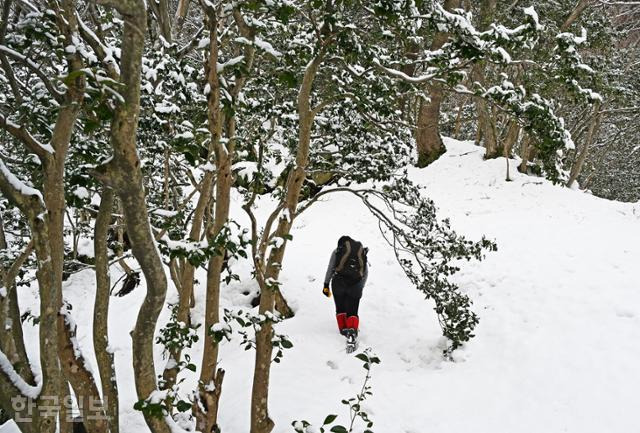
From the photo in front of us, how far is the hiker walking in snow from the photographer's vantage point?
21.8 feet

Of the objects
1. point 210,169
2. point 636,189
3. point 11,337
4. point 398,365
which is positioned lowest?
point 398,365

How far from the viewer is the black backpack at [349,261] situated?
6.63m

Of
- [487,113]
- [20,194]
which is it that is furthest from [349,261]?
[487,113]

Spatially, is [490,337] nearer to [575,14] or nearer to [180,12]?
[180,12]

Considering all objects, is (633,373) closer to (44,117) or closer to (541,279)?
(541,279)

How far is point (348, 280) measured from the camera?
672 cm

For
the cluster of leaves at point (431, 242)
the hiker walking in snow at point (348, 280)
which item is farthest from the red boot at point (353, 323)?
the cluster of leaves at point (431, 242)

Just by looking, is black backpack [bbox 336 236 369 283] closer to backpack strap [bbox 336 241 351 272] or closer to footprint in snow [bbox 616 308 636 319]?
backpack strap [bbox 336 241 351 272]

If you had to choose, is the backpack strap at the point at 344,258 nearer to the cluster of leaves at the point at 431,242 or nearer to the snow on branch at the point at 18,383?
the cluster of leaves at the point at 431,242

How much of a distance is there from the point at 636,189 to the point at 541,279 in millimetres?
14835

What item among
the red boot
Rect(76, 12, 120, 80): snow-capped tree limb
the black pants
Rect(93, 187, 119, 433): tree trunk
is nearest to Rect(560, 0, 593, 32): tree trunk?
the black pants

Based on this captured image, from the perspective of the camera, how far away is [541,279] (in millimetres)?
7504

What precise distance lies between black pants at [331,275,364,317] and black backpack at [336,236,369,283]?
0.27 ft

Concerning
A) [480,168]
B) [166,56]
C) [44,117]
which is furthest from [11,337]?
[480,168]
